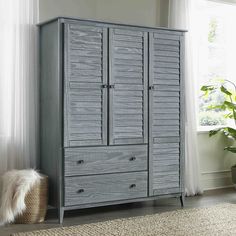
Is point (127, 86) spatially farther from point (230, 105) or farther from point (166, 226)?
point (230, 105)

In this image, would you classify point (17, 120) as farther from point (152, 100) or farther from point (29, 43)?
point (152, 100)

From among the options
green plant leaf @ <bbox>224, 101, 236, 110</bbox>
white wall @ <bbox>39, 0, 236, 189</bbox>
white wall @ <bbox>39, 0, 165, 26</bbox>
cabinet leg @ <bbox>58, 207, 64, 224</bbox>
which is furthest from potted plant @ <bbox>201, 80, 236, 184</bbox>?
cabinet leg @ <bbox>58, 207, 64, 224</bbox>

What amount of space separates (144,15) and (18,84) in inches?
60.8

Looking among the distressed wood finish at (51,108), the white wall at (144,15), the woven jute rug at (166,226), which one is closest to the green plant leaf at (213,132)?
the white wall at (144,15)

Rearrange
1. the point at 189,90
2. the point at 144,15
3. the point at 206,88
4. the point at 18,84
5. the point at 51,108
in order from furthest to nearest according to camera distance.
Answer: the point at 206,88 < the point at 189,90 < the point at 144,15 < the point at 18,84 < the point at 51,108

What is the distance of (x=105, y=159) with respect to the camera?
438 centimetres

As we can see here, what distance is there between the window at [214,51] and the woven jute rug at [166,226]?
1.62 meters

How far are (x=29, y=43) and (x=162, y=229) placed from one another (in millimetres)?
1956

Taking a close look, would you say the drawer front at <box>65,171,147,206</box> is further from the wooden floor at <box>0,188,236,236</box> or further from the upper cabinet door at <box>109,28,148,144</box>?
the upper cabinet door at <box>109,28,148,144</box>

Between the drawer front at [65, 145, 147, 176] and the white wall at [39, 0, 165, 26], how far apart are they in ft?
4.24

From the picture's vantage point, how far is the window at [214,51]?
231 inches

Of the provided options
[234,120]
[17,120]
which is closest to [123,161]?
[17,120]

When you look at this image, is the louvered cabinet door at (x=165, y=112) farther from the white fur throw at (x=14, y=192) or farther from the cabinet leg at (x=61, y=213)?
the white fur throw at (x=14, y=192)

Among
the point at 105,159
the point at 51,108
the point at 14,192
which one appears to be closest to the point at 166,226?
the point at 105,159
